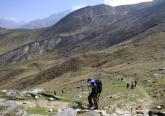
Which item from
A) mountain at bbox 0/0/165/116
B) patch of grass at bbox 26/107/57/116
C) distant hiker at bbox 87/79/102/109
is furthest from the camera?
mountain at bbox 0/0/165/116

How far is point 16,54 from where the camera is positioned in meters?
192

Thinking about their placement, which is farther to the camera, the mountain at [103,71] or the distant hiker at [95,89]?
the mountain at [103,71]

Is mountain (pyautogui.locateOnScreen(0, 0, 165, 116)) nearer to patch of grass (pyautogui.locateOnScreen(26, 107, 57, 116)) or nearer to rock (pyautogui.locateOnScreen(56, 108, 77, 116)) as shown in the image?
patch of grass (pyautogui.locateOnScreen(26, 107, 57, 116))

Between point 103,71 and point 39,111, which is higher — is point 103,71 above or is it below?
below

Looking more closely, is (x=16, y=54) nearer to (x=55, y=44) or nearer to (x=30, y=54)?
(x=30, y=54)

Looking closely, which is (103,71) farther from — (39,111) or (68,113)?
(68,113)

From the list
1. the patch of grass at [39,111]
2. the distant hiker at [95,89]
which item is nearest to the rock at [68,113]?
the patch of grass at [39,111]

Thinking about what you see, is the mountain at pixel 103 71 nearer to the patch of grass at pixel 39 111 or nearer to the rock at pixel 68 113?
the patch of grass at pixel 39 111

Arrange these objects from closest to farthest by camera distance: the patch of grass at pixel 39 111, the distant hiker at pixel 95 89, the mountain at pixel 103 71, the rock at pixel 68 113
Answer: the rock at pixel 68 113
the patch of grass at pixel 39 111
the distant hiker at pixel 95 89
the mountain at pixel 103 71

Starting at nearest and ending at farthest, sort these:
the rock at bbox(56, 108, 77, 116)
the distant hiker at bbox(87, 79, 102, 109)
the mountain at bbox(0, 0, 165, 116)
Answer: the rock at bbox(56, 108, 77, 116) → the distant hiker at bbox(87, 79, 102, 109) → the mountain at bbox(0, 0, 165, 116)

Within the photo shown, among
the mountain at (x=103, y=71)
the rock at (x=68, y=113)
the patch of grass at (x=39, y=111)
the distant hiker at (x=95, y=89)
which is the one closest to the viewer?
the rock at (x=68, y=113)

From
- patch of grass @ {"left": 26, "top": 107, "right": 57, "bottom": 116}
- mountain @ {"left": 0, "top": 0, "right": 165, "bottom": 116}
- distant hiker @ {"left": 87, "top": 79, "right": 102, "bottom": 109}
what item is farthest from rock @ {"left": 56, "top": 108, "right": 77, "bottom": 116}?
distant hiker @ {"left": 87, "top": 79, "right": 102, "bottom": 109}

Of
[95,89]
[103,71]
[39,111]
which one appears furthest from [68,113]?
[103,71]

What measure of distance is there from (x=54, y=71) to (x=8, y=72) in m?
37.8
